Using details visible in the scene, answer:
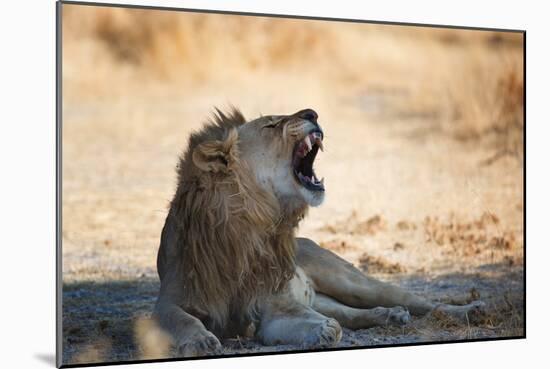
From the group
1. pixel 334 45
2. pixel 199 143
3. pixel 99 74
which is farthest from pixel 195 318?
pixel 334 45

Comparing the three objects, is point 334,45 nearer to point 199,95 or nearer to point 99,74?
point 199,95

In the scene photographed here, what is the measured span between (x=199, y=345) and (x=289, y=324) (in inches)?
22.7

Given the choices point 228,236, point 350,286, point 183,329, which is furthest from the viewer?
point 350,286

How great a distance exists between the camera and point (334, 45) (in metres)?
6.76

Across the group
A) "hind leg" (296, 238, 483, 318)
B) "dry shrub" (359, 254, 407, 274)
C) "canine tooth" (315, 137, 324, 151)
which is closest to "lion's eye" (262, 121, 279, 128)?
"canine tooth" (315, 137, 324, 151)

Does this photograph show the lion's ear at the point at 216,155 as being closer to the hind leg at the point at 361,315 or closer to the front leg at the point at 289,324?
the front leg at the point at 289,324

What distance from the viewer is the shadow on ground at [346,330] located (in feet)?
19.8

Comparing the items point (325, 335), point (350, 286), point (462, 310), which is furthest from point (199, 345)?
point (462, 310)

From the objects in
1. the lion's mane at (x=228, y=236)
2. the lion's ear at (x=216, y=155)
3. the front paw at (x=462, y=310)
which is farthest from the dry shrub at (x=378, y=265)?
the lion's ear at (x=216, y=155)

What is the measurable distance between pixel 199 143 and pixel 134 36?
2.19 ft

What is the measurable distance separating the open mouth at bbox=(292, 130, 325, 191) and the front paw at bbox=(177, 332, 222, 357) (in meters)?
0.97

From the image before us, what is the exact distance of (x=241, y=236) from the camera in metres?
6.01

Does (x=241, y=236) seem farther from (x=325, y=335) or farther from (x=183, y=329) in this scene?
(x=325, y=335)

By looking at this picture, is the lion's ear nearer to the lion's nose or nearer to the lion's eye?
the lion's eye
